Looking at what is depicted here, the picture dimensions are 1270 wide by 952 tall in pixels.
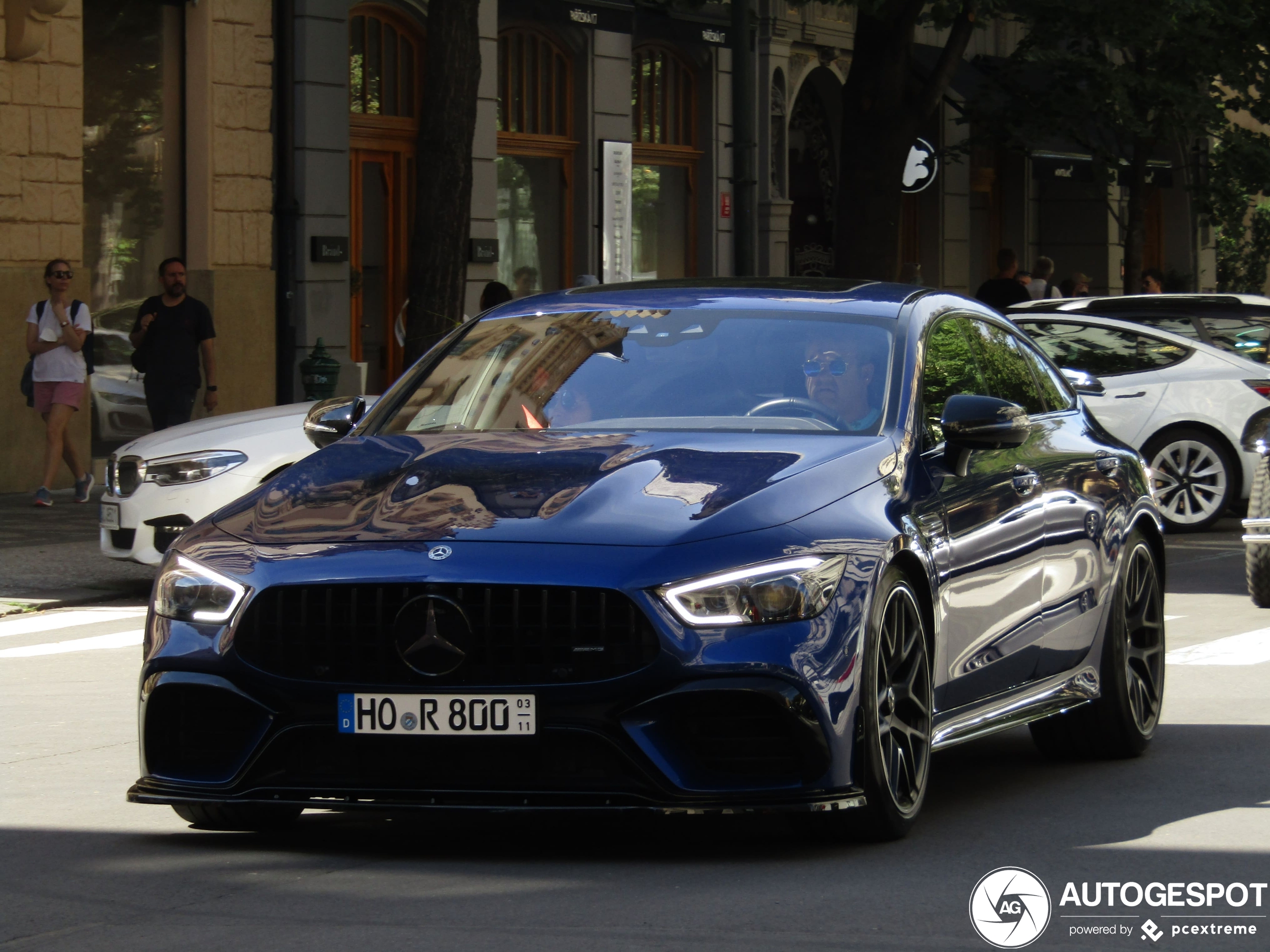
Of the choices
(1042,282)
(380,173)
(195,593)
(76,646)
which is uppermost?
(380,173)

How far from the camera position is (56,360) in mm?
18375

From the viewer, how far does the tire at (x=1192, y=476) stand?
17781mm

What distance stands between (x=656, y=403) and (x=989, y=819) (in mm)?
1545

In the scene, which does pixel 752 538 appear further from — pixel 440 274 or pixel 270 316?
pixel 270 316

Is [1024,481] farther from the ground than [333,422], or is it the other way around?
[333,422]

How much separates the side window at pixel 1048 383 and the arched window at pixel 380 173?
1597 centimetres

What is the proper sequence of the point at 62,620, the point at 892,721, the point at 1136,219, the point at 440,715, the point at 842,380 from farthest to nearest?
the point at 1136,219, the point at 62,620, the point at 842,380, the point at 892,721, the point at 440,715

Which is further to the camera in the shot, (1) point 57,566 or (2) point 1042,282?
(2) point 1042,282

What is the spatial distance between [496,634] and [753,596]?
0.64m

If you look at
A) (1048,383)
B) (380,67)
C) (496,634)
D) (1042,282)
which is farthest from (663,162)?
(496,634)

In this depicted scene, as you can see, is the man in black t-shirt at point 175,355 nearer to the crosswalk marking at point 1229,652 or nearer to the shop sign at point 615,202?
the shop sign at point 615,202

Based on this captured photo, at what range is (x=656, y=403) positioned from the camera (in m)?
6.85

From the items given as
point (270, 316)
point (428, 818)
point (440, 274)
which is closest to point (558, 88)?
point (270, 316)

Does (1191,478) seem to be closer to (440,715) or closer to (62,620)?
(62,620)
